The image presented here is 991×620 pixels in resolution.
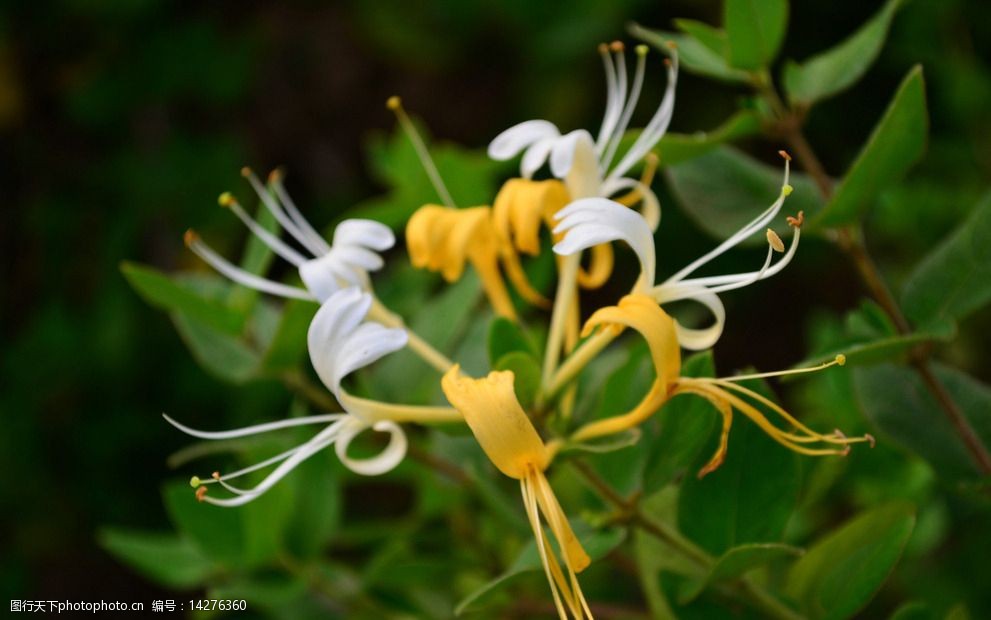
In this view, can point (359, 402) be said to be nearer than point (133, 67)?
Yes

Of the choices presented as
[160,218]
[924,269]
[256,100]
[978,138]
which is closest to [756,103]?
[924,269]

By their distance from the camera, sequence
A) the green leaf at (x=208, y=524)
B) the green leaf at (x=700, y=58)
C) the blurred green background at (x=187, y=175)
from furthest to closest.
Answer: the blurred green background at (x=187, y=175) → the green leaf at (x=208, y=524) → the green leaf at (x=700, y=58)

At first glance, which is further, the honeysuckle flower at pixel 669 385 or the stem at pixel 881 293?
the stem at pixel 881 293

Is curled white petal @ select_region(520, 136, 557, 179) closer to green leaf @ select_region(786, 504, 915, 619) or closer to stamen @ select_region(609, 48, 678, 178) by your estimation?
stamen @ select_region(609, 48, 678, 178)

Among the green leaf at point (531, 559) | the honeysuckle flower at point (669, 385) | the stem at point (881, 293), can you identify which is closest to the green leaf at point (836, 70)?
the stem at point (881, 293)

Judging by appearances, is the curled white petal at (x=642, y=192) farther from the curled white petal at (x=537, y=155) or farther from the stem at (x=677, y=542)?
the stem at (x=677, y=542)

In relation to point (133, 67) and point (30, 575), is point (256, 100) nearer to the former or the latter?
point (133, 67)

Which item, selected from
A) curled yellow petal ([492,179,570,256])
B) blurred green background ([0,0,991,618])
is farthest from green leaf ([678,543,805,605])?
blurred green background ([0,0,991,618])
